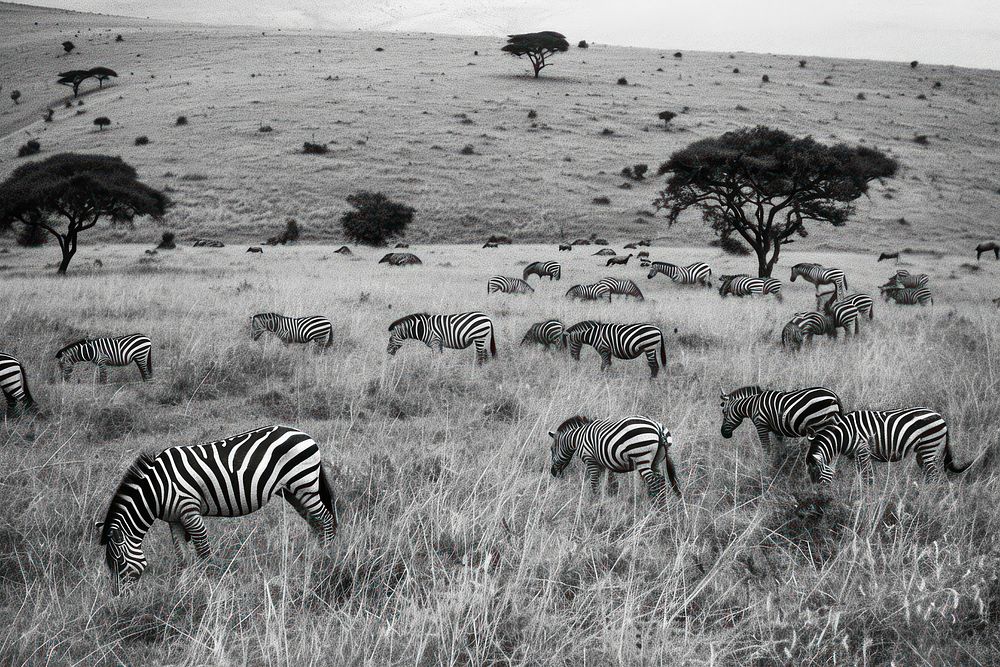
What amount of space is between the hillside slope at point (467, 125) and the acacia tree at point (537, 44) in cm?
303

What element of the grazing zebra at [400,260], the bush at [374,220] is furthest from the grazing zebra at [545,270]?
the bush at [374,220]

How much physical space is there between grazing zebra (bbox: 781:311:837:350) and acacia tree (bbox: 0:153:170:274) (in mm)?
26257

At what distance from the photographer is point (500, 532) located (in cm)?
423

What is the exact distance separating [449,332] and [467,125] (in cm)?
5898

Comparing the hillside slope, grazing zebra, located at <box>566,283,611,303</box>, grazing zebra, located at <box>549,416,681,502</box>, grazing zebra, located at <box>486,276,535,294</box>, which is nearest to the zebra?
grazing zebra, located at <box>566,283,611,303</box>

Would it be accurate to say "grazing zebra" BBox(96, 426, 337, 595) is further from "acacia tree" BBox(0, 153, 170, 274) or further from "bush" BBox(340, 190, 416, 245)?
"bush" BBox(340, 190, 416, 245)

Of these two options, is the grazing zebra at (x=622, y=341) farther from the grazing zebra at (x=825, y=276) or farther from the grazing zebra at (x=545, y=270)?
the grazing zebra at (x=825, y=276)

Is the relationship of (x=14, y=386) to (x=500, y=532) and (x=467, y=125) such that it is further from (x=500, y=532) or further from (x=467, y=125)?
(x=467, y=125)

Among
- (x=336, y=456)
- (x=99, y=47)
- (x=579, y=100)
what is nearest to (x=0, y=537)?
(x=336, y=456)

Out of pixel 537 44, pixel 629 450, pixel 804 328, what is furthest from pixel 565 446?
pixel 537 44

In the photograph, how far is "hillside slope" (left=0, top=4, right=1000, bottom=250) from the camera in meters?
48.2

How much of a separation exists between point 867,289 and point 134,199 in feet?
102

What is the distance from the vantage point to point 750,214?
48656 mm

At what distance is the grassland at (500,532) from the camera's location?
3186 millimetres
